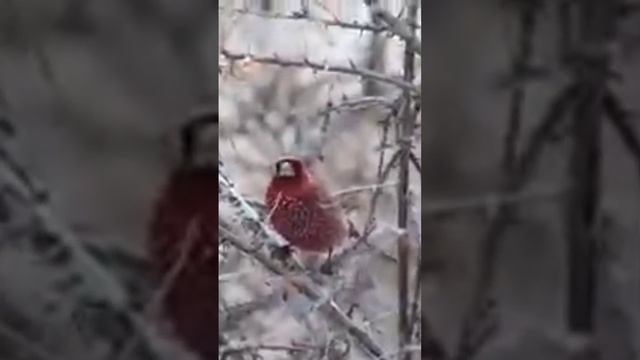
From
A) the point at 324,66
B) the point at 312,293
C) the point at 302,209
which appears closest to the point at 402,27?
the point at 324,66

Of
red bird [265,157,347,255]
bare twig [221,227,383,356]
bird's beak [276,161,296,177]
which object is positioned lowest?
bare twig [221,227,383,356]

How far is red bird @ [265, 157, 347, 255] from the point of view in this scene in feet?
6.43

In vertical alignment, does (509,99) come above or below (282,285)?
above

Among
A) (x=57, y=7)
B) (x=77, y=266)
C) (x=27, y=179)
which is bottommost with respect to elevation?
(x=77, y=266)

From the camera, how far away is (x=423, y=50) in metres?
2.00

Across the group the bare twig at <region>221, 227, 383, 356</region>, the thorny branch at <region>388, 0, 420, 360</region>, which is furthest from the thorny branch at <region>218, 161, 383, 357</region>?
the thorny branch at <region>388, 0, 420, 360</region>

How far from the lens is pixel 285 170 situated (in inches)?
77.3

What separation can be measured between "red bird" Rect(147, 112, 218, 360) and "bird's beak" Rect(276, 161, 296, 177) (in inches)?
4.3

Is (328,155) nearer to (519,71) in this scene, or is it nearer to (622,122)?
(519,71)

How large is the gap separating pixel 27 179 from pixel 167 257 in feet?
0.87

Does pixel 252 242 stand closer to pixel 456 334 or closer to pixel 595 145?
pixel 456 334

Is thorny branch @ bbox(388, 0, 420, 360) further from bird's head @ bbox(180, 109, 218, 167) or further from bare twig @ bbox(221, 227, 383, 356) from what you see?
bird's head @ bbox(180, 109, 218, 167)

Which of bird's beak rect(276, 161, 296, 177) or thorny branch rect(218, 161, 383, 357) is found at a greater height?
bird's beak rect(276, 161, 296, 177)

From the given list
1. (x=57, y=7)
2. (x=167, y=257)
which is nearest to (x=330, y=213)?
(x=167, y=257)
